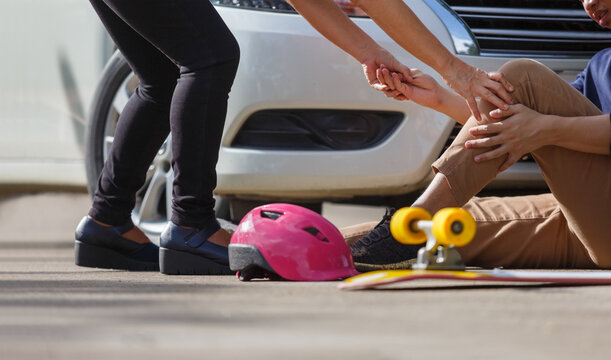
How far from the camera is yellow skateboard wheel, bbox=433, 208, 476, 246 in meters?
2.59

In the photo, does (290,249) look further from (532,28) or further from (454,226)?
(532,28)

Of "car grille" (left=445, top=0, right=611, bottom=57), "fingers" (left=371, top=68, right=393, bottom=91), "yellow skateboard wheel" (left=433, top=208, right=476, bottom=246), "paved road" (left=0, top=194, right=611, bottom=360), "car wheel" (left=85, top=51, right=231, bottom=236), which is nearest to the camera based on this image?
"paved road" (left=0, top=194, right=611, bottom=360)

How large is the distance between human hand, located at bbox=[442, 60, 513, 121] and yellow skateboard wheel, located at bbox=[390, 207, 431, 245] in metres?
0.53

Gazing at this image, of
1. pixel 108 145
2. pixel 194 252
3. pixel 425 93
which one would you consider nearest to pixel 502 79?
pixel 425 93

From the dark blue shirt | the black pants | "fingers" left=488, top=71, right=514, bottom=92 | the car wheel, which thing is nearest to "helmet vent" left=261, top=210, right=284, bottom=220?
the black pants

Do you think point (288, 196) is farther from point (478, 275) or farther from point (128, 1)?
point (478, 275)

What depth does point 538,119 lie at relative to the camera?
10.3 feet

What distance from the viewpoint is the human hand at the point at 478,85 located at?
124 inches

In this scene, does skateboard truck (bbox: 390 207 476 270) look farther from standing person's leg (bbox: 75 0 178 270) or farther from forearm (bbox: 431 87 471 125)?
standing person's leg (bbox: 75 0 178 270)

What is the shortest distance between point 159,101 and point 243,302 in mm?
1252

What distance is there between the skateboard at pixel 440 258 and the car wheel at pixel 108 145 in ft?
5.12

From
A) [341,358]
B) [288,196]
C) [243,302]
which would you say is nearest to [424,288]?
[243,302]

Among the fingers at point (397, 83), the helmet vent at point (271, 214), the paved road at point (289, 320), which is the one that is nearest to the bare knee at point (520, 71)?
the fingers at point (397, 83)

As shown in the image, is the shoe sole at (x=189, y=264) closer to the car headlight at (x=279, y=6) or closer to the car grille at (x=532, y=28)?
the car headlight at (x=279, y=6)
